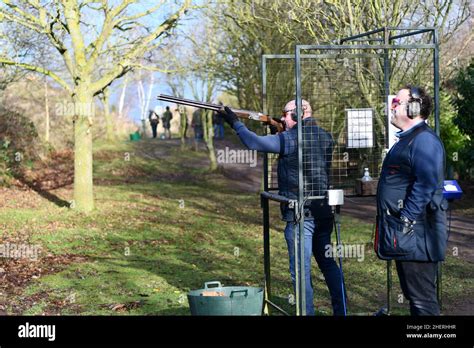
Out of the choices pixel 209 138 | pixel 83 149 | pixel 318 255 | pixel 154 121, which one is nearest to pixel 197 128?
pixel 154 121

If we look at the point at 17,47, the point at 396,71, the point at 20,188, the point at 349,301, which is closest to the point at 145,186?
the point at 20,188

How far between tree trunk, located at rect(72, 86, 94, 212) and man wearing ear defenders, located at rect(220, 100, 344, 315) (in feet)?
36.2

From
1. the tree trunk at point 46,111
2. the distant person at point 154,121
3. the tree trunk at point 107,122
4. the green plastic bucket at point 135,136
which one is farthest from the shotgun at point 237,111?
the distant person at point 154,121

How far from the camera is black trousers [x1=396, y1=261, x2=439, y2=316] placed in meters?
6.05

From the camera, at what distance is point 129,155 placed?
34.4 metres

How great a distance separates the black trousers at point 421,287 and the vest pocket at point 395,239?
129mm

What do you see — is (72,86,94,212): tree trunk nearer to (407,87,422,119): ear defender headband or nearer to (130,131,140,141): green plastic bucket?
(407,87,422,119): ear defender headband

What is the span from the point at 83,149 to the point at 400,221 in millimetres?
13461

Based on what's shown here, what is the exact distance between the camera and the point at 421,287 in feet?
19.9

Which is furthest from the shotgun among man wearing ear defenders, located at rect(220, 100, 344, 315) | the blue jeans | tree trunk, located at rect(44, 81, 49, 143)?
tree trunk, located at rect(44, 81, 49, 143)

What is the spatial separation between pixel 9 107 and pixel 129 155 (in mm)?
7482

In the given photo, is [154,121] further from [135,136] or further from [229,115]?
[229,115]

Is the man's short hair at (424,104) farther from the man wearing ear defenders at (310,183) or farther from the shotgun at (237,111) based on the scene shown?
the shotgun at (237,111)
